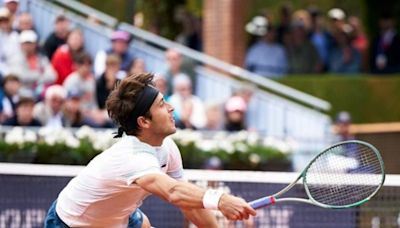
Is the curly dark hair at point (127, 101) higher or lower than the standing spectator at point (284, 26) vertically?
lower

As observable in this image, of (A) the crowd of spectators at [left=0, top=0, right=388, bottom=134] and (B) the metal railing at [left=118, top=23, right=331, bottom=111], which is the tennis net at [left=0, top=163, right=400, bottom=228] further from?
(B) the metal railing at [left=118, top=23, right=331, bottom=111]

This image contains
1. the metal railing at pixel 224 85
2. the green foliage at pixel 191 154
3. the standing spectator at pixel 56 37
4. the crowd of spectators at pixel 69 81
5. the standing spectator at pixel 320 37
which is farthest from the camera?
the standing spectator at pixel 320 37

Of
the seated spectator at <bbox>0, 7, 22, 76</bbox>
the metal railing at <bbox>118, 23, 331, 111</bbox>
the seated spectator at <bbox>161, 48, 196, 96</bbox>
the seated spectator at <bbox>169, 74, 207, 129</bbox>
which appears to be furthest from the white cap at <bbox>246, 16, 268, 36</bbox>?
the seated spectator at <bbox>0, 7, 22, 76</bbox>

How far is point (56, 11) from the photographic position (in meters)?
17.0

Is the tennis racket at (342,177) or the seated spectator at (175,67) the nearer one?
the tennis racket at (342,177)

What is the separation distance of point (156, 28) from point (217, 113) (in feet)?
18.2

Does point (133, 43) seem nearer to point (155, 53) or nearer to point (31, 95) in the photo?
point (155, 53)

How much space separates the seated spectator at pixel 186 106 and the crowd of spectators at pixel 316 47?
3044 millimetres

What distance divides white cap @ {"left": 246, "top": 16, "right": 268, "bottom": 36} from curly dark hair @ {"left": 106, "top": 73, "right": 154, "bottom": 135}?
39.2 ft

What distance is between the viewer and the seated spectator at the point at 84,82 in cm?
1520

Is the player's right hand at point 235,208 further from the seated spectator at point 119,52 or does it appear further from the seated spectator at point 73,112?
the seated spectator at point 119,52

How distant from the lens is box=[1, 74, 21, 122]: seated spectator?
47.7 feet

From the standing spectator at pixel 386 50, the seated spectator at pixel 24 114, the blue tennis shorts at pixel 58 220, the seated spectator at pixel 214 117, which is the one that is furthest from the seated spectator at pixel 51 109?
the standing spectator at pixel 386 50

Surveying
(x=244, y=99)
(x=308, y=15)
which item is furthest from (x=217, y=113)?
(x=308, y=15)
